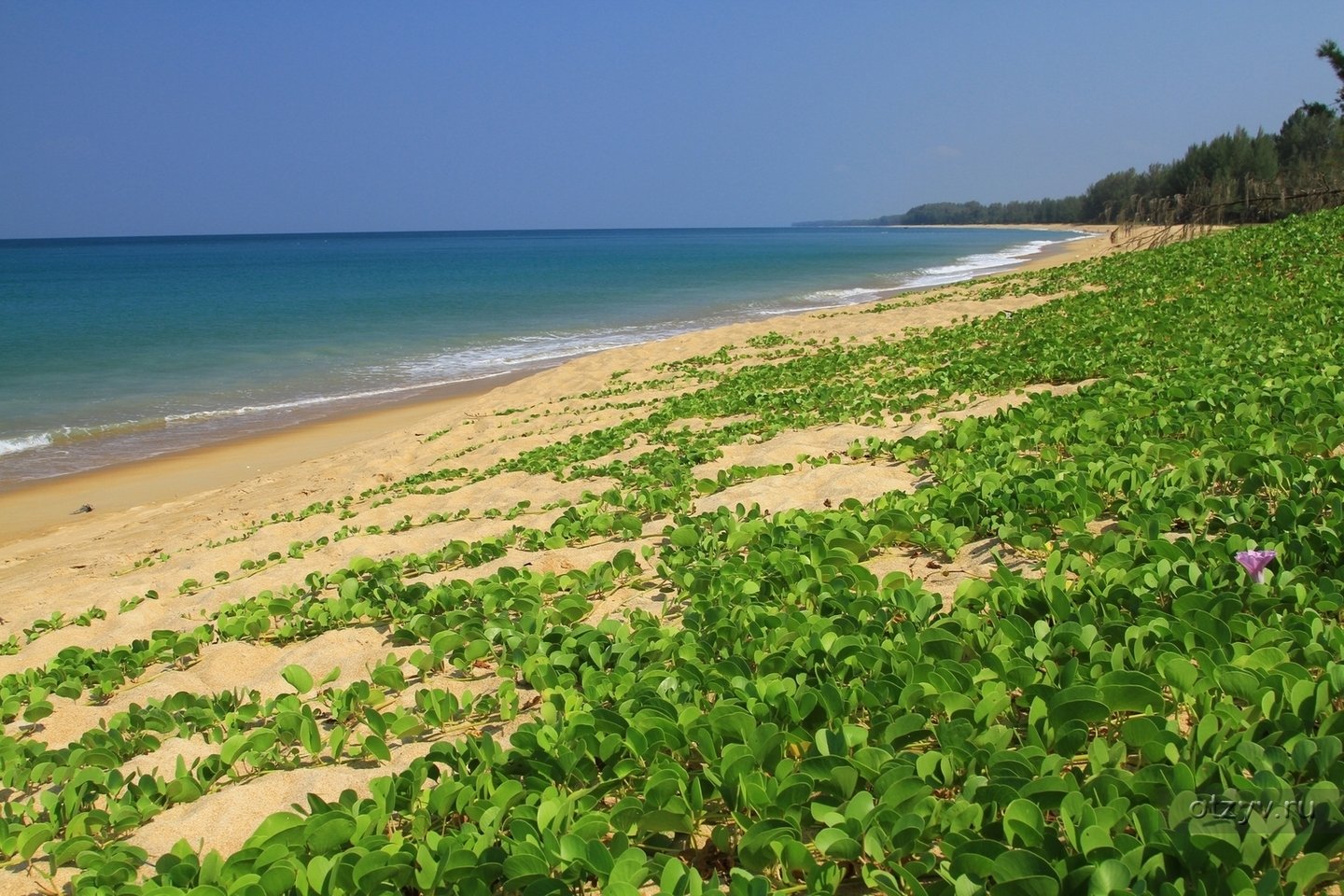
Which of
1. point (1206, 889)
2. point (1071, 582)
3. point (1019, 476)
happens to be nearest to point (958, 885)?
point (1206, 889)

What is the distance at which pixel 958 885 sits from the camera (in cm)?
189

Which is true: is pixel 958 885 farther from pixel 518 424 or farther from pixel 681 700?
pixel 518 424

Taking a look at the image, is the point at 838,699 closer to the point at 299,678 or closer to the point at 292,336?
the point at 299,678

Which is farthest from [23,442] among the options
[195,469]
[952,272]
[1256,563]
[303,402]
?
[952,272]

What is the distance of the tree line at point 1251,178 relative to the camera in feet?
103

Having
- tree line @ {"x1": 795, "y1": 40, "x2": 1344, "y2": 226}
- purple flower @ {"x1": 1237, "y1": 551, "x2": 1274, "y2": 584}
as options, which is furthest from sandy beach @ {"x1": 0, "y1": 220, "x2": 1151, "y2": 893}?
tree line @ {"x1": 795, "y1": 40, "x2": 1344, "y2": 226}

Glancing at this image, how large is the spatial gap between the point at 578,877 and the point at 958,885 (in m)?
0.88

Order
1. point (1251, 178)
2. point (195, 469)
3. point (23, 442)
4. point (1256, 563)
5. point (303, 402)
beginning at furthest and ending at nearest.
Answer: point (1251, 178) → point (303, 402) → point (23, 442) → point (195, 469) → point (1256, 563)

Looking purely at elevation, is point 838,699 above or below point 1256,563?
below

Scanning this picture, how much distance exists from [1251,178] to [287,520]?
46.5 meters

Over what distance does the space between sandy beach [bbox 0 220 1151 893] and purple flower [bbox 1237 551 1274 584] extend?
1108 millimetres

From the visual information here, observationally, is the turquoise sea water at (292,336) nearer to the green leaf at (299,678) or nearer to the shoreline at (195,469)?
the shoreline at (195,469)

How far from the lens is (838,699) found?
9.14 feet

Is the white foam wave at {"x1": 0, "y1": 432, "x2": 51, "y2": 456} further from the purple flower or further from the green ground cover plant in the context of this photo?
the purple flower
